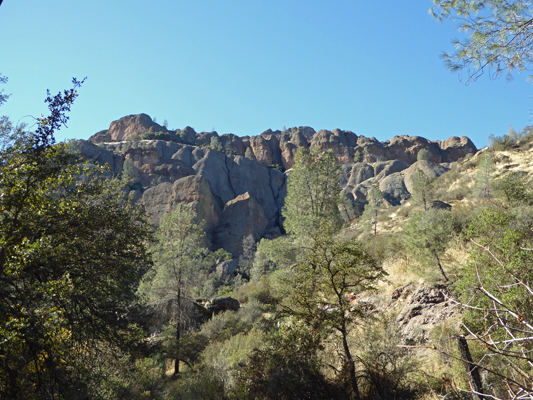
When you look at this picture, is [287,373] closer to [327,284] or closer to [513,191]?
[327,284]

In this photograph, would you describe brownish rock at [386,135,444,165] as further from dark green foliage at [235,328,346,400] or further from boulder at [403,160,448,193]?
dark green foliage at [235,328,346,400]

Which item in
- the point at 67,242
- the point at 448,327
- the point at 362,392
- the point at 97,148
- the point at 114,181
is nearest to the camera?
the point at 67,242

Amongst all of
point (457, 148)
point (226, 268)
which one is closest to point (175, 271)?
point (226, 268)

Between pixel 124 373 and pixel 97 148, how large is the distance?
65885 millimetres

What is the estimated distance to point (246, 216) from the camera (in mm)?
54438

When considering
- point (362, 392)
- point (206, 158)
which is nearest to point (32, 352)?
point (362, 392)

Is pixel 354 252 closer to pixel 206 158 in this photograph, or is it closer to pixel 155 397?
pixel 155 397

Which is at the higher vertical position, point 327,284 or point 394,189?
point 394,189

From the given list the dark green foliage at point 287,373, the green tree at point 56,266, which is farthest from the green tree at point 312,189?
the green tree at point 56,266

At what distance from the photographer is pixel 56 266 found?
5.81 m

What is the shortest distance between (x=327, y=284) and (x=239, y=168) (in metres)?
63.6

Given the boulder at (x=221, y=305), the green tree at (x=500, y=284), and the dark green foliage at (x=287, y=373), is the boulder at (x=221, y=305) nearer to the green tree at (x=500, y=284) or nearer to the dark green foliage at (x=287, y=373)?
the dark green foliage at (x=287, y=373)

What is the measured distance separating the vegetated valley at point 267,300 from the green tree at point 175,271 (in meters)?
0.07

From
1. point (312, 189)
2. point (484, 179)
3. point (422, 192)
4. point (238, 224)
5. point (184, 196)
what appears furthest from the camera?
point (238, 224)
